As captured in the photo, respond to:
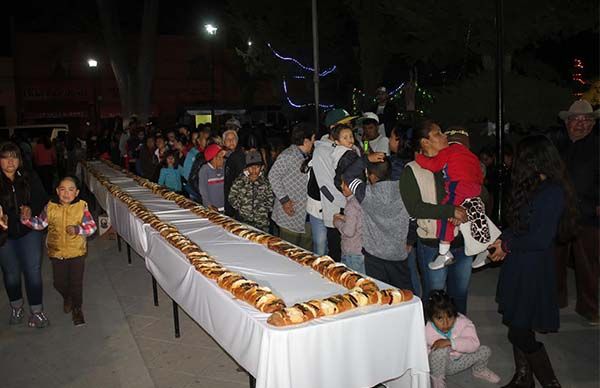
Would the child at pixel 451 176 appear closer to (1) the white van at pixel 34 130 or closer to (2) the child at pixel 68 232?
(2) the child at pixel 68 232

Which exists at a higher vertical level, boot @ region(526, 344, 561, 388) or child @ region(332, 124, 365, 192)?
child @ region(332, 124, 365, 192)

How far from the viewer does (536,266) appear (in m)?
3.51

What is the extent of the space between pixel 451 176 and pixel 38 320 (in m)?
4.27

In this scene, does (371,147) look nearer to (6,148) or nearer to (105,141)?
(6,148)

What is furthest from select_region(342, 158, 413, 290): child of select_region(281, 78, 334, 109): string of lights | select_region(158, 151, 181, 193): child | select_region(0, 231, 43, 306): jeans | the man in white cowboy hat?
select_region(281, 78, 334, 109): string of lights

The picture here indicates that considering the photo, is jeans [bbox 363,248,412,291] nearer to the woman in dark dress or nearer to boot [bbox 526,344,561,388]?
the woman in dark dress

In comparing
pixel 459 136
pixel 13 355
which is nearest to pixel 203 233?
pixel 13 355

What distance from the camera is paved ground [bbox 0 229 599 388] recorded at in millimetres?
4207

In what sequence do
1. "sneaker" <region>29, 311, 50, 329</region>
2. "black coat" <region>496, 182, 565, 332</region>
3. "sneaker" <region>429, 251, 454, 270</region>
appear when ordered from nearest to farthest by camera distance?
1. "black coat" <region>496, 182, 565, 332</region>
2. "sneaker" <region>429, 251, 454, 270</region>
3. "sneaker" <region>29, 311, 50, 329</region>

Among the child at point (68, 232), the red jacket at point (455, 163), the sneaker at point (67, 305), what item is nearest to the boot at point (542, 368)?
the red jacket at point (455, 163)

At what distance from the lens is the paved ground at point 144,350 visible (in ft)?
13.8

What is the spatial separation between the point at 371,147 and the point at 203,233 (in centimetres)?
307

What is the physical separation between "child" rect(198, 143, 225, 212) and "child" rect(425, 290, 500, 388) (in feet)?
12.3

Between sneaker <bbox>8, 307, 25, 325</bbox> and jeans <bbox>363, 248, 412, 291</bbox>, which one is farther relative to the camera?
sneaker <bbox>8, 307, 25, 325</bbox>
